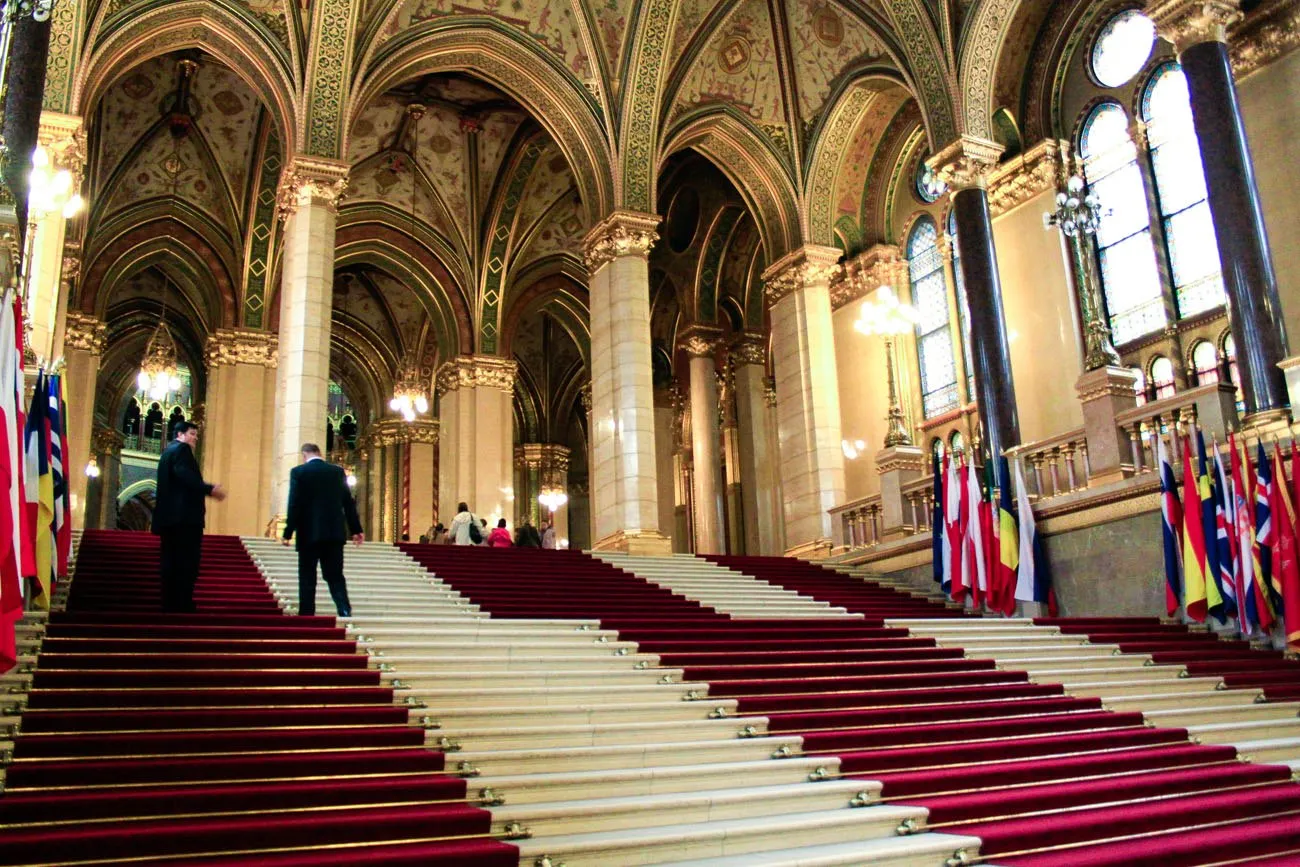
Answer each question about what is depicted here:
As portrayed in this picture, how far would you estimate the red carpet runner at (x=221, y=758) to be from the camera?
4047mm

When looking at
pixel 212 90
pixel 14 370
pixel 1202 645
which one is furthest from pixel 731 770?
pixel 212 90

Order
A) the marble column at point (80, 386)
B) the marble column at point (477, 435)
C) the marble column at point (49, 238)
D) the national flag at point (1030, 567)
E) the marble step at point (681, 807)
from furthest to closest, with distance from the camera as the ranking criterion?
the marble column at point (477, 435), the marble column at point (80, 386), the marble column at point (49, 238), the national flag at point (1030, 567), the marble step at point (681, 807)

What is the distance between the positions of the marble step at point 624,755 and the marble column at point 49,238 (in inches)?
334

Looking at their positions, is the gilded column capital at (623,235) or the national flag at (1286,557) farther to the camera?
the gilded column capital at (623,235)

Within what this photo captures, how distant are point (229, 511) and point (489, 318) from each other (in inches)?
250

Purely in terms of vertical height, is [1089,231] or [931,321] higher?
[931,321]

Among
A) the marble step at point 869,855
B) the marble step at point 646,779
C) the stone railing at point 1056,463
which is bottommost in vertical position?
the marble step at point 869,855

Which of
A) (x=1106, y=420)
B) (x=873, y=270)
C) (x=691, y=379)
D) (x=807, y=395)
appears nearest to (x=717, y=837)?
(x=1106, y=420)

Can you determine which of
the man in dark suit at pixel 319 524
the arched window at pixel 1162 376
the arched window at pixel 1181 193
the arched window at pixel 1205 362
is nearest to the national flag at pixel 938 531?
the arched window at pixel 1162 376

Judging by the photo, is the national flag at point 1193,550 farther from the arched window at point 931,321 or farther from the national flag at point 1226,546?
the arched window at point 931,321

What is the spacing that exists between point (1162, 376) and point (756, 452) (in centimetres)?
922

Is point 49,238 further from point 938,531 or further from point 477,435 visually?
point 938,531

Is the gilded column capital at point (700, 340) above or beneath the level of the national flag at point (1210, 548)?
above

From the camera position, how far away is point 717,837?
465 centimetres
